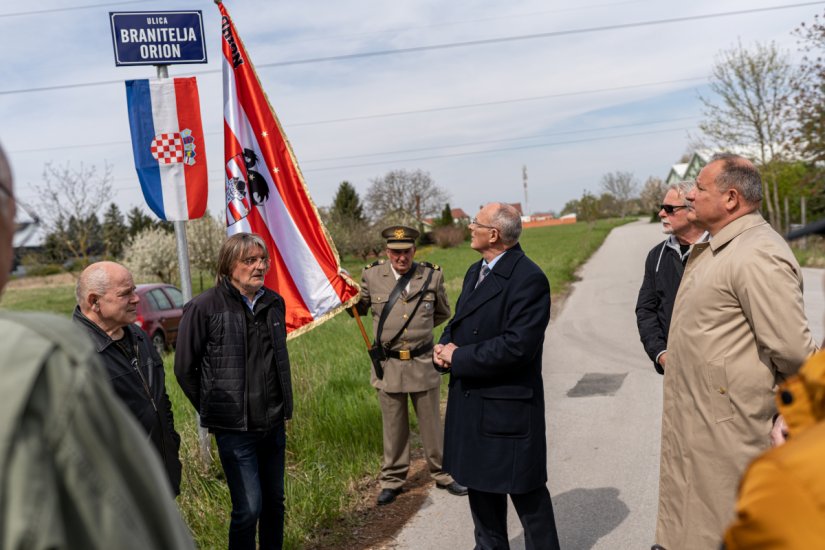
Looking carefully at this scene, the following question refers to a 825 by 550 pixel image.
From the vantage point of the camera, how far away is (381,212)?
255ft

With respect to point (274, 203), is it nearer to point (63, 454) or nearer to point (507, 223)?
point (507, 223)

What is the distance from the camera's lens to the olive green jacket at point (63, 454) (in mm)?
954

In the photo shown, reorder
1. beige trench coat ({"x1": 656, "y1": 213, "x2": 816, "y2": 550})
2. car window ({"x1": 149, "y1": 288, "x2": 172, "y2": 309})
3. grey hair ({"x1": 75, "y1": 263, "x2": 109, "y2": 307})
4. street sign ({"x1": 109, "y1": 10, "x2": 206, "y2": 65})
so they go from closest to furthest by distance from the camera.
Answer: beige trench coat ({"x1": 656, "y1": 213, "x2": 816, "y2": 550}) < grey hair ({"x1": 75, "y1": 263, "x2": 109, "y2": 307}) < street sign ({"x1": 109, "y1": 10, "x2": 206, "y2": 65}) < car window ({"x1": 149, "y1": 288, "x2": 172, "y2": 309})

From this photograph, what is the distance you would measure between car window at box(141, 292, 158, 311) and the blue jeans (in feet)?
39.9

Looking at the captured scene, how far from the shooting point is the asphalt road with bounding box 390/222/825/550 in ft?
16.2

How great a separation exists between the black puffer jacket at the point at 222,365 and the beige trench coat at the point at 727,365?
7.23ft

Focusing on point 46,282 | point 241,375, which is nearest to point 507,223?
point 241,375

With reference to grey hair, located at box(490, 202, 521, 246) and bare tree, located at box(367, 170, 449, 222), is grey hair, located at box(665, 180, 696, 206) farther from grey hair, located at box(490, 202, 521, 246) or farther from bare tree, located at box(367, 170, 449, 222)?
bare tree, located at box(367, 170, 449, 222)

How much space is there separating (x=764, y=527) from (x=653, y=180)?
122206mm

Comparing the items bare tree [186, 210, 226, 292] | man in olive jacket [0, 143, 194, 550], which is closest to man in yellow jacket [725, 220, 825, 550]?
man in olive jacket [0, 143, 194, 550]

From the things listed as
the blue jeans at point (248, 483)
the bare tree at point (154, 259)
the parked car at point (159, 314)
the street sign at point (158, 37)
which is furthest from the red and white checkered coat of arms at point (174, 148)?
the bare tree at point (154, 259)

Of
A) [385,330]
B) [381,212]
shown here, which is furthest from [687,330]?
[381,212]

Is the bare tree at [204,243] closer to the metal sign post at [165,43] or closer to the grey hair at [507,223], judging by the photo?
the metal sign post at [165,43]

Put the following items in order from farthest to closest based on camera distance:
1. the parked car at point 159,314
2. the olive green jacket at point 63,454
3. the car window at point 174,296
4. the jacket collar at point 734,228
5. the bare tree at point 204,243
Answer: the bare tree at point 204,243, the car window at point 174,296, the parked car at point 159,314, the jacket collar at point 734,228, the olive green jacket at point 63,454
